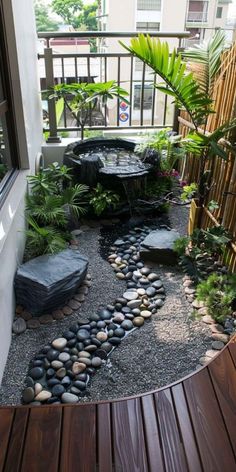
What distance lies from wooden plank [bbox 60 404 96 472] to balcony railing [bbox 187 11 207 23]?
13.4m

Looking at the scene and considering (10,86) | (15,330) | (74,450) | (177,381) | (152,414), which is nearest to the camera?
(74,450)

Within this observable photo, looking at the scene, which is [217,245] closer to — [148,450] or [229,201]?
[229,201]

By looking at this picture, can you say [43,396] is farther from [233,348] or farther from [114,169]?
[114,169]

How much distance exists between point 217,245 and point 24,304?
4.16 ft

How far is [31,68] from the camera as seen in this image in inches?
117

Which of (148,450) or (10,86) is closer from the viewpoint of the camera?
(148,450)

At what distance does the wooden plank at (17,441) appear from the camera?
1161mm

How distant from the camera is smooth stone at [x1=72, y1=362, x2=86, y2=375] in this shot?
1672 mm

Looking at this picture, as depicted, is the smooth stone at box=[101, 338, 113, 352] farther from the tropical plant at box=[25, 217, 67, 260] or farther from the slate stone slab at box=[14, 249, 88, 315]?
the tropical plant at box=[25, 217, 67, 260]

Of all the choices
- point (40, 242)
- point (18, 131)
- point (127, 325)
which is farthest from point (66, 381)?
point (18, 131)

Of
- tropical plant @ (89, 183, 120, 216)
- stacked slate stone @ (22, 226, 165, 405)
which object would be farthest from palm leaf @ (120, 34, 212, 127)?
stacked slate stone @ (22, 226, 165, 405)

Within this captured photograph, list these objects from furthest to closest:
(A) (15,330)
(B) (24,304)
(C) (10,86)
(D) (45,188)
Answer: (D) (45,188) < (C) (10,86) < (B) (24,304) < (A) (15,330)

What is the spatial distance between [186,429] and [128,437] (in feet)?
0.74

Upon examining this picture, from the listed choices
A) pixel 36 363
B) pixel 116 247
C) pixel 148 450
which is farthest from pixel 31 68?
pixel 148 450
